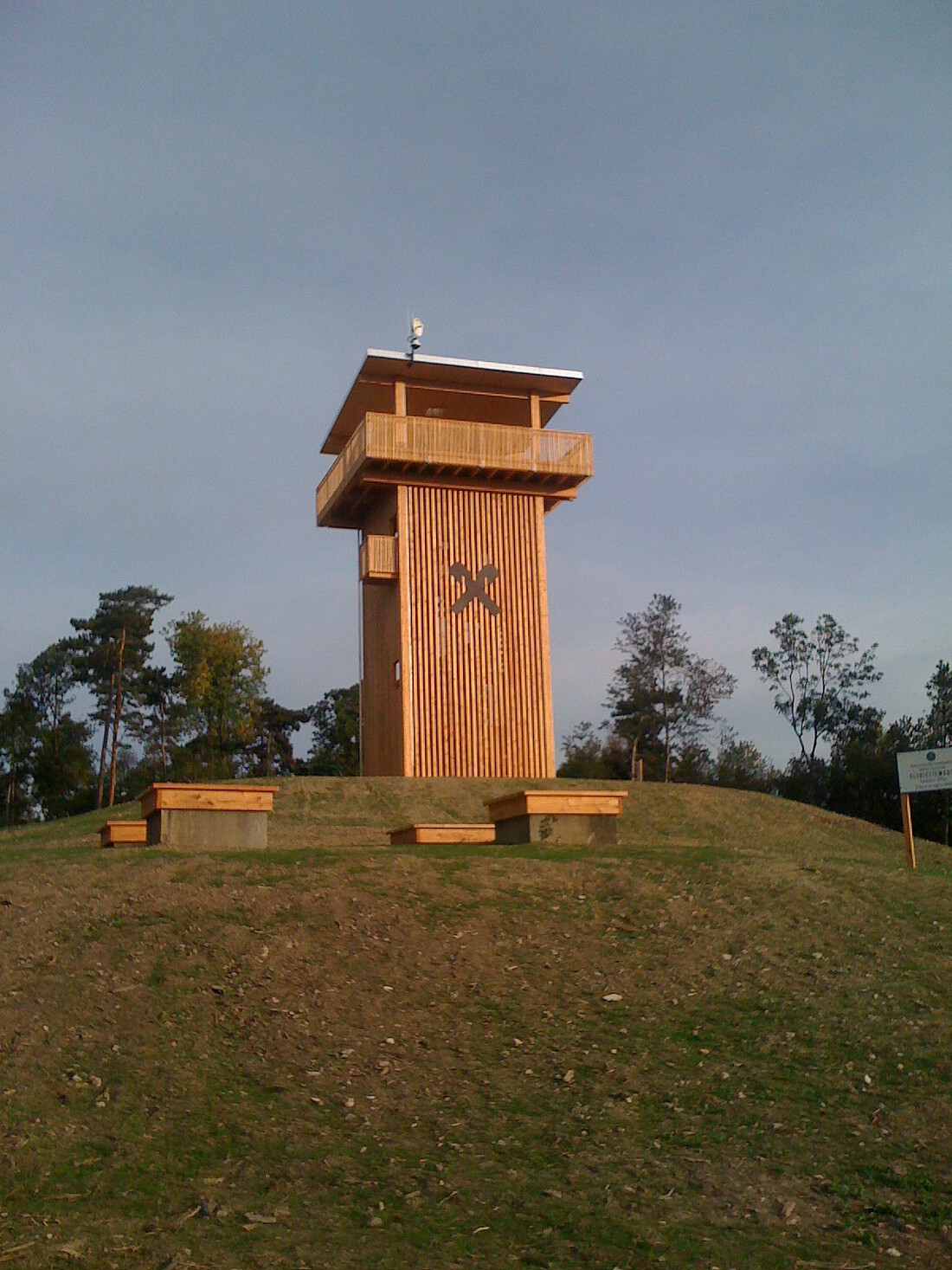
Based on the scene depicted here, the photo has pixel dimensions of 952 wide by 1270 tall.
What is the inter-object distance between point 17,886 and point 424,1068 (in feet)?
18.6

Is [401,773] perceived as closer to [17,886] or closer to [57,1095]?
[17,886]

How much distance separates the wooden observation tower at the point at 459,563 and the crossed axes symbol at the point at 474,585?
0.09ft

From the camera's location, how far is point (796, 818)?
937 inches

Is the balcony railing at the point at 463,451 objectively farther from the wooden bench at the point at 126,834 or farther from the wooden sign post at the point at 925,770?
the wooden sign post at the point at 925,770

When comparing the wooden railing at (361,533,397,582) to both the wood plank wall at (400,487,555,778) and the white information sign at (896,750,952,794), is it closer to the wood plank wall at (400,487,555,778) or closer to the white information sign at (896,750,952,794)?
the wood plank wall at (400,487,555,778)

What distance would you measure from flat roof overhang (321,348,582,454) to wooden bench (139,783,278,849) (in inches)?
615

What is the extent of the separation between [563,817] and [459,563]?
1422cm

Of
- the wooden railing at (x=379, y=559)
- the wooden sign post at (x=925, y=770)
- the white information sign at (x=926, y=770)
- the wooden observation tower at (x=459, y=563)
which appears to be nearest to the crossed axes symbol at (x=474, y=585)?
the wooden observation tower at (x=459, y=563)

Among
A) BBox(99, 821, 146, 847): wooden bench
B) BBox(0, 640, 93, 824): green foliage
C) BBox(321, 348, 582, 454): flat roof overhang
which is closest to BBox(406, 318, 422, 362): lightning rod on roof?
BBox(321, 348, 582, 454): flat roof overhang

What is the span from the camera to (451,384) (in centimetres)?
2836

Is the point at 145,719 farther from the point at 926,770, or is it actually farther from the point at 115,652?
the point at 926,770

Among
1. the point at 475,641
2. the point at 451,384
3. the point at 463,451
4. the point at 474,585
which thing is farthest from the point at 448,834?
the point at 451,384

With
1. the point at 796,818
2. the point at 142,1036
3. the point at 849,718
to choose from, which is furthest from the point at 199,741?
the point at 142,1036

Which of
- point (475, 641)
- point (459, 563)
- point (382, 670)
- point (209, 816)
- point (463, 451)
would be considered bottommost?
point (209, 816)
